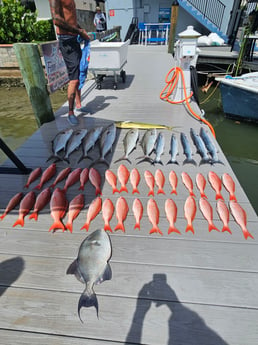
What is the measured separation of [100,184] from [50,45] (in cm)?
320

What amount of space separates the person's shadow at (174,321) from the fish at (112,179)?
1.23 metres

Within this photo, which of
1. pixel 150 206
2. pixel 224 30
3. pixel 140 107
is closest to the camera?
pixel 150 206

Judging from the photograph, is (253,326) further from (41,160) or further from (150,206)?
(41,160)

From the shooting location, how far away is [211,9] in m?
12.8

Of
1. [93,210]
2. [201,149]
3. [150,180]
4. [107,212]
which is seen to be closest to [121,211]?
[107,212]

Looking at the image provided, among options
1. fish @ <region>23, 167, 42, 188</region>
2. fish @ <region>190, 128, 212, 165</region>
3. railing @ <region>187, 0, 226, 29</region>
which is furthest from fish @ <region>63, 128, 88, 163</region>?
railing @ <region>187, 0, 226, 29</region>

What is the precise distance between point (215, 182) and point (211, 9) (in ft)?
48.9

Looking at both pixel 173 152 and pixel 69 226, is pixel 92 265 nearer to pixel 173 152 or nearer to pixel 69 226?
pixel 69 226

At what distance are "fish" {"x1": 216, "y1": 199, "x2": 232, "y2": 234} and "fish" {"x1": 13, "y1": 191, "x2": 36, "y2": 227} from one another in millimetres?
2108

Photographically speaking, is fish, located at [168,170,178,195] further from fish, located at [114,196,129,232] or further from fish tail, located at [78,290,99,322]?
fish tail, located at [78,290,99,322]

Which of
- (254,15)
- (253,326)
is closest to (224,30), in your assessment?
(254,15)

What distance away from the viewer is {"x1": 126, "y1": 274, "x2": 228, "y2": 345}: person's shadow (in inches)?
54.7

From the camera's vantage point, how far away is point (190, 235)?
6.81 feet

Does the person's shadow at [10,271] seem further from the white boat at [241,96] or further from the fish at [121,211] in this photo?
the white boat at [241,96]
